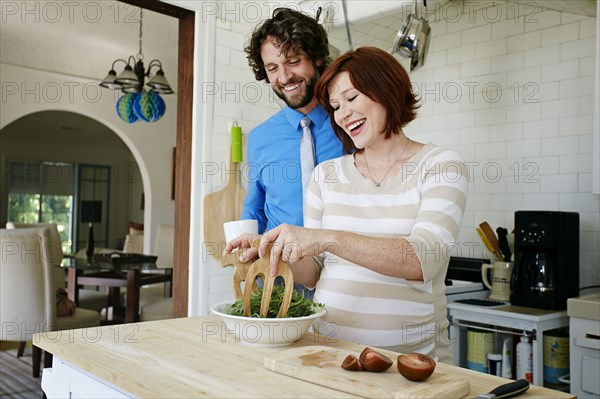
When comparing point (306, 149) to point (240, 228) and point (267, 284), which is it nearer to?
point (240, 228)

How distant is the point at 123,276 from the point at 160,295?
668 millimetres

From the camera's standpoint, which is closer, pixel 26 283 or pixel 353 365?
pixel 353 365

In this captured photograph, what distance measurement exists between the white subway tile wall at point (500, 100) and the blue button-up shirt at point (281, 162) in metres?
0.73

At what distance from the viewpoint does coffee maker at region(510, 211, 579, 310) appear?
2814 mm

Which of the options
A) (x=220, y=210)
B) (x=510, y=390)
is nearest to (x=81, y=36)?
(x=220, y=210)

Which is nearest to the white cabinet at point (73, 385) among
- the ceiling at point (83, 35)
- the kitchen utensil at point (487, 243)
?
the kitchen utensil at point (487, 243)

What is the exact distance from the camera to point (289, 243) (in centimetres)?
135

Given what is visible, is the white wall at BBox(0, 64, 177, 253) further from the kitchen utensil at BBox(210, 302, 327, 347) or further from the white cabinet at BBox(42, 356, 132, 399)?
the kitchen utensil at BBox(210, 302, 327, 347)

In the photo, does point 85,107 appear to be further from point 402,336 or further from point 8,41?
point 402,336

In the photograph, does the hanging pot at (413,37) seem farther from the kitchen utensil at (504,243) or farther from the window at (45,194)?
the window at (45,194)

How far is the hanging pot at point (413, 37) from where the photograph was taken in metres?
2.82

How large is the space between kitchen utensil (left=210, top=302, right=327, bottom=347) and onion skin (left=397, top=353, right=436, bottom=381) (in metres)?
0.33

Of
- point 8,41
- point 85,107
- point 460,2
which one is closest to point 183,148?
point 460,2

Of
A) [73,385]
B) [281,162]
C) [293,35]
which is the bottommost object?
[73,385]
